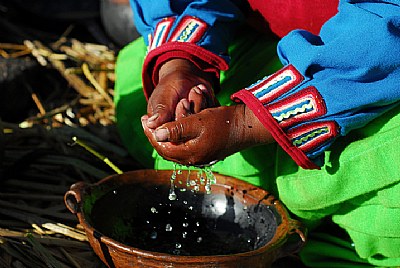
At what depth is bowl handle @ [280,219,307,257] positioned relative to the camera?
1488mm

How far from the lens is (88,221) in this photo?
1.47 metres

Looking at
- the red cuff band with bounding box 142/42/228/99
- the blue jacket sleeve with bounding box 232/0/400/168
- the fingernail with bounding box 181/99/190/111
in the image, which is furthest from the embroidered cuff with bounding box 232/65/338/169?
the red cuff band with bounding box 142/42/228/99

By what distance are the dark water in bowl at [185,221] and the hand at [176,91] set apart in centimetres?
22

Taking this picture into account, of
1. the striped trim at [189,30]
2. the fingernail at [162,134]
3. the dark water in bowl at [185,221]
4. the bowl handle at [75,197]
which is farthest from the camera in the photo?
the striped trim at [189,30]

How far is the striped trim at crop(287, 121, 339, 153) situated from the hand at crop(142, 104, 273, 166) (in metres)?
0.05

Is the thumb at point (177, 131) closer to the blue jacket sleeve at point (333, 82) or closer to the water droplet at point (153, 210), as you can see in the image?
the blue jacket sleeve at point (333, 82)

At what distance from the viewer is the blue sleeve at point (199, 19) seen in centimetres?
177

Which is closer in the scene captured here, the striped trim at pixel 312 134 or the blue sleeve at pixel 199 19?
the striped trim at pixel 312 134

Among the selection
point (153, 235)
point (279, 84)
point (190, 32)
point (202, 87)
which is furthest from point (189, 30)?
point (153, 235)

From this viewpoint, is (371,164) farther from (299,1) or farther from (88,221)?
(88,221)

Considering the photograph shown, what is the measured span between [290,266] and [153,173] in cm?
39

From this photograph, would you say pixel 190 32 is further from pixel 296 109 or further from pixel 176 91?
pixel 296 109

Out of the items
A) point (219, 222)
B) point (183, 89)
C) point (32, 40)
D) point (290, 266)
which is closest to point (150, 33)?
point (183, 89)

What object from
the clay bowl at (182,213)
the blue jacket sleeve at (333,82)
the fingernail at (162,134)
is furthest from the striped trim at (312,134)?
the fingernail at (162,134)
